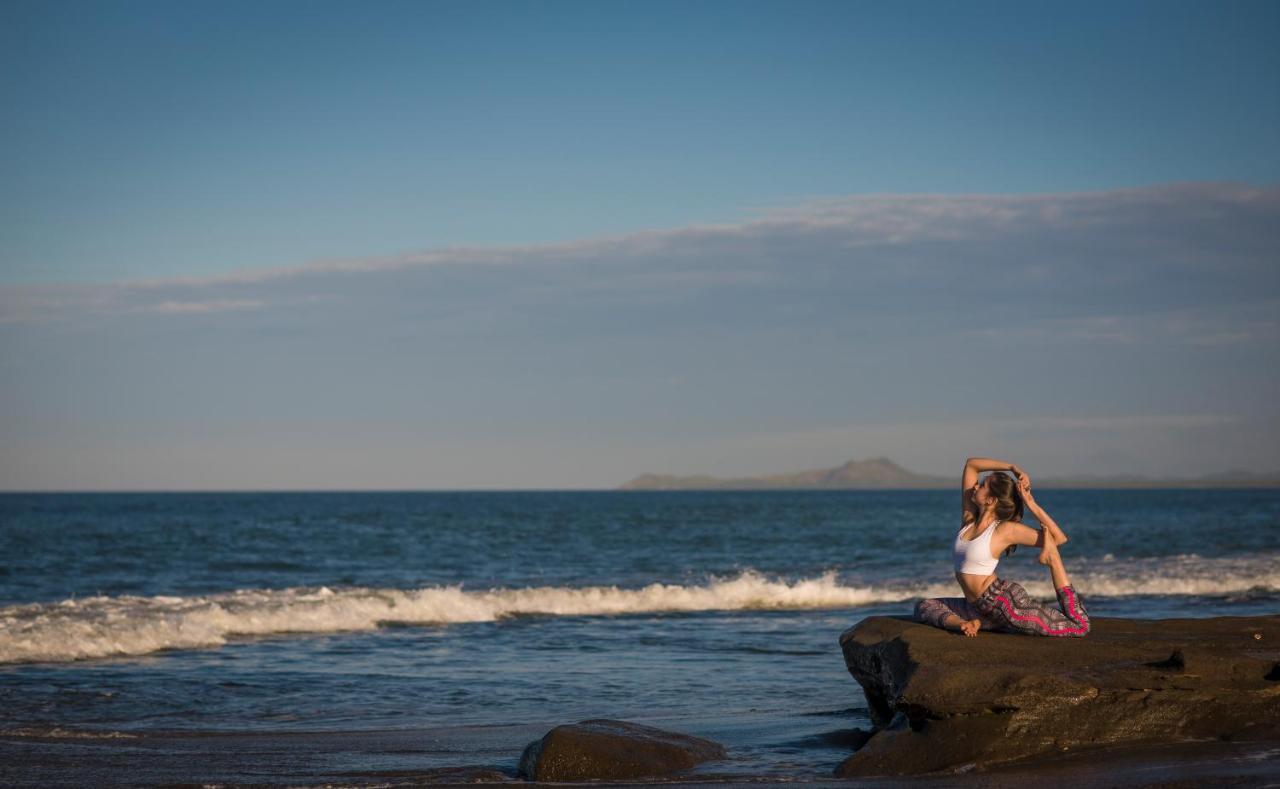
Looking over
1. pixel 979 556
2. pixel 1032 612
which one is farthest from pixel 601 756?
pixel 1032 612

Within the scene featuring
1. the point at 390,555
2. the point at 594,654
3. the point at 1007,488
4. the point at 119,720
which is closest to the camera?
the point at 1007,488

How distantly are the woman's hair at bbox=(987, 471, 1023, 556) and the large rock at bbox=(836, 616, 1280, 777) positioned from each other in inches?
42.4

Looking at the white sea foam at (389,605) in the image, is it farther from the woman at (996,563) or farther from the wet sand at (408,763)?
the woman at (996,563)

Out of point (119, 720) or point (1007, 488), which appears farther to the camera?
point (119, 720)

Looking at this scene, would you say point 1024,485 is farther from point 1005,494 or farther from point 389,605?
point 389,605

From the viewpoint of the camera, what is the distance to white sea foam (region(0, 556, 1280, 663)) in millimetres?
17438

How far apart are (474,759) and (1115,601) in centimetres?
1718

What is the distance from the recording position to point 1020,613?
9.50 metres

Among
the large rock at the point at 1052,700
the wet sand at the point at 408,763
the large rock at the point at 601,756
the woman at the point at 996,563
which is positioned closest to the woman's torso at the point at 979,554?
the woman at the point at 996,563

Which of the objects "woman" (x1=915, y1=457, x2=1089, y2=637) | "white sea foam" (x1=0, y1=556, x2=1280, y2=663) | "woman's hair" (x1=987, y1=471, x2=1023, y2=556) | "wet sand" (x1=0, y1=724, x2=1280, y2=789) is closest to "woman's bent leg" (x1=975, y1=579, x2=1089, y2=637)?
"woman" (x1=915, y1=457, x2=1089, y2=637)

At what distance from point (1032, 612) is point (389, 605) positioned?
1554cm

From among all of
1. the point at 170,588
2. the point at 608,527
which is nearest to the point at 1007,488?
the point at 170,588

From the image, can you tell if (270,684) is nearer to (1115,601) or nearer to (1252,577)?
A: (1115,601)

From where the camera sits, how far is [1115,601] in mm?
23297
